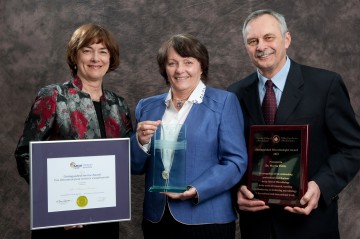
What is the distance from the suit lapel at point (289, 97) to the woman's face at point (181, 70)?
0.44 m

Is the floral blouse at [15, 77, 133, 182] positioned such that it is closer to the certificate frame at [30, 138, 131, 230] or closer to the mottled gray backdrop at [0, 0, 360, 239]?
the certificate frame at [30, 138, 131, 230]

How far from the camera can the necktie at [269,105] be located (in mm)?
2664

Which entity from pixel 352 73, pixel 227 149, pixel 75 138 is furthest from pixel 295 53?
pixel 75 138

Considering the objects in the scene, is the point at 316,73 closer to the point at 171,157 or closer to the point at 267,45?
the point at 267,45

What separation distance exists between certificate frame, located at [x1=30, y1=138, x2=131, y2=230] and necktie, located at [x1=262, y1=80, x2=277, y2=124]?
2.21 ft

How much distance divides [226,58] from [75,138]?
5.66 ft

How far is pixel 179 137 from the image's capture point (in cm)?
249

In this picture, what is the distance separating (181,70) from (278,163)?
2.09ft

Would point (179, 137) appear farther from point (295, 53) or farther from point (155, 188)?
point (295, 53)

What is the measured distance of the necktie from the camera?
2664mm

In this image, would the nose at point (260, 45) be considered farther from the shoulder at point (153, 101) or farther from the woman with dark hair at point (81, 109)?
the woman with dark hair at point (81, 109)

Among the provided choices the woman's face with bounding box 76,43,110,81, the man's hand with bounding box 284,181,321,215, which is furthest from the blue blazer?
the woman's face with bounding box 76,43,110,81

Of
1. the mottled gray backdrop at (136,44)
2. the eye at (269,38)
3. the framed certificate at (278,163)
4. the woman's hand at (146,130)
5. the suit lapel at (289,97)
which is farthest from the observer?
the mottled gray backdrop at (136,44)

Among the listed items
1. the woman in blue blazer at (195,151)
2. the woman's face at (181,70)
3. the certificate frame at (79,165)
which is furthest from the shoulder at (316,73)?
the certificate frame at (79,165)
